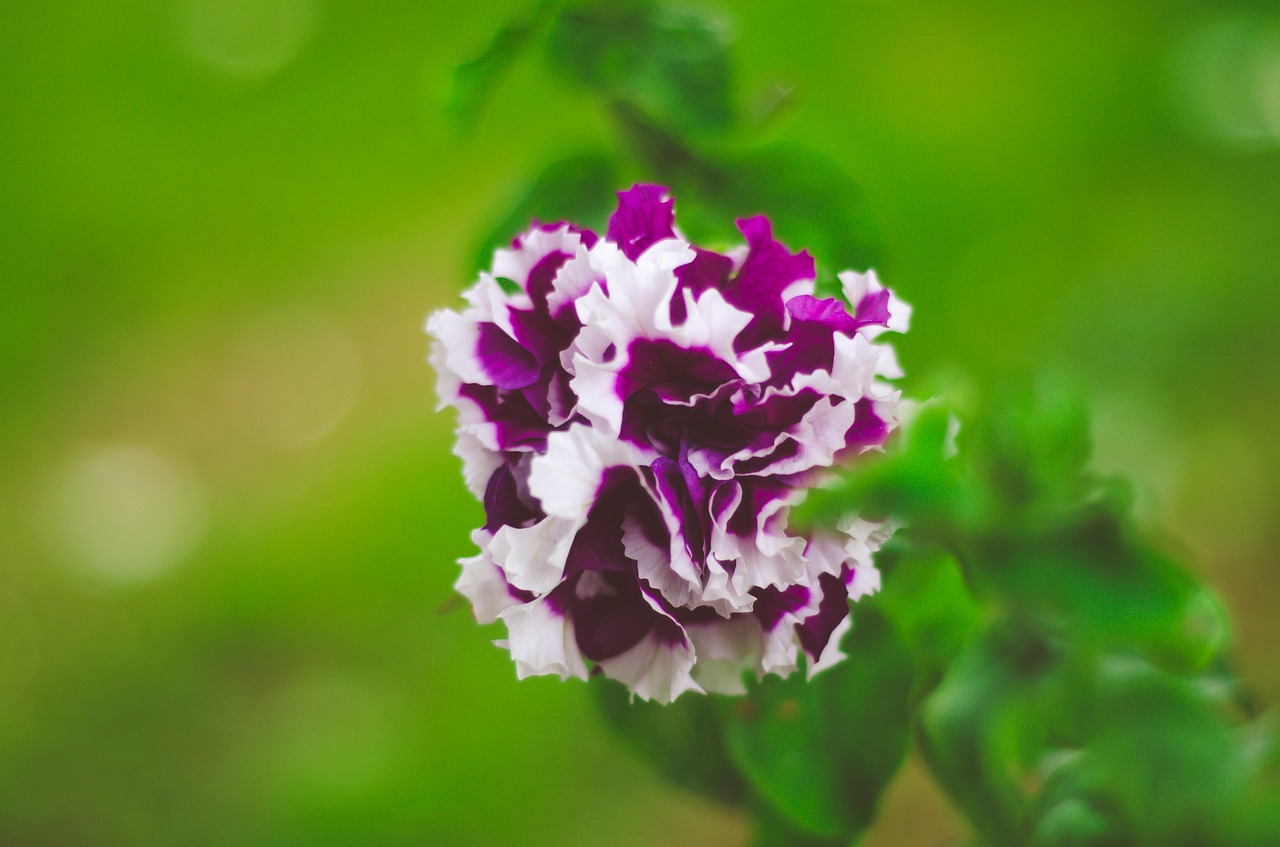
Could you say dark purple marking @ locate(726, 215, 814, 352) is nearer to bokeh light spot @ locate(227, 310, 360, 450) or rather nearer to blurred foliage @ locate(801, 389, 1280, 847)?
blurred foliage @ locate(801, 389, 1280, 847)

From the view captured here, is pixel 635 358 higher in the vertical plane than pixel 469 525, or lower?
lower

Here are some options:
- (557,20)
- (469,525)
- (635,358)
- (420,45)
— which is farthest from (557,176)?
(420,45)

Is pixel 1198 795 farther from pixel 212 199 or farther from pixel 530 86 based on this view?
pixel 212 199

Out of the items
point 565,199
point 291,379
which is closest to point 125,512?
point 291,379

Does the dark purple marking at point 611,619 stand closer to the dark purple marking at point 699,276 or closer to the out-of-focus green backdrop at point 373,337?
the dark purple marking at point 699,276

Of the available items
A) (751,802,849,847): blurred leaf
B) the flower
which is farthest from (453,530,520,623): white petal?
(751,802,849,847): blurred leaf

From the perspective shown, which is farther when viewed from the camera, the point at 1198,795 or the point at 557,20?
the point at 557,20
